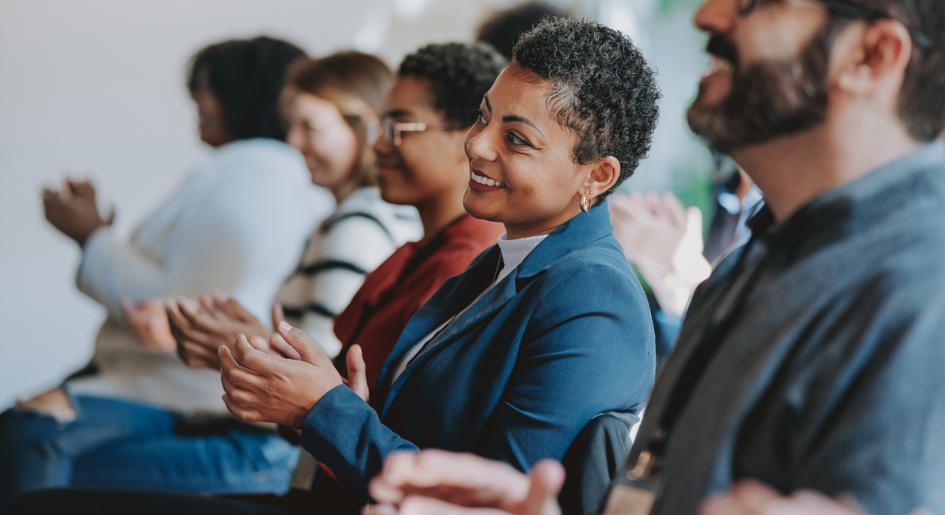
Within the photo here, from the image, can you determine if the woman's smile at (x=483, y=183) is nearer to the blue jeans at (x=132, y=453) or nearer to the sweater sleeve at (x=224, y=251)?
the blue jeans at (x=132, y=453)

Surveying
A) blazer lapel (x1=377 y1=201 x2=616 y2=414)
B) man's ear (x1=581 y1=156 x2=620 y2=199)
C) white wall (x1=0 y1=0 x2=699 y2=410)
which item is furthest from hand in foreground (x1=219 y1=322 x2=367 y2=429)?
white wall (x1=0 y1=0 x2=699 y2=410)

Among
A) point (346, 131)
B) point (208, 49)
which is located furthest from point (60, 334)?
point (346, 131)

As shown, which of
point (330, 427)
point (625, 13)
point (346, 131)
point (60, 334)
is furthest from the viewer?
point (60, 334)

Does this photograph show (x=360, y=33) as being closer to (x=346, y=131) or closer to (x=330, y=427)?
(x=346, y=131)

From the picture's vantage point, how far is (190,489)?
2.24 m

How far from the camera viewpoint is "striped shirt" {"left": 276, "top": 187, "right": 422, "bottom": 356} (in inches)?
88.6

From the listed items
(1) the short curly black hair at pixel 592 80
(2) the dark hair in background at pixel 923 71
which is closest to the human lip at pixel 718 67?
(2) the dark hair in background at pixel 923 71

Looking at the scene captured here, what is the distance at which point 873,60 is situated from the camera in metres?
0.87

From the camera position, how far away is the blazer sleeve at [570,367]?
128 cm

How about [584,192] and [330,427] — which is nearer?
[330,427]

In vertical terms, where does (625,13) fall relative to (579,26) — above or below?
below

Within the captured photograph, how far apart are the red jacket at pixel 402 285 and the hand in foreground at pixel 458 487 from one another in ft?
2.55

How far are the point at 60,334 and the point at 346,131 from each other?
2.72 metres

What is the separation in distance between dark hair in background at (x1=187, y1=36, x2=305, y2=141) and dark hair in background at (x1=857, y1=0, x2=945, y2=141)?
2156 millimetres
